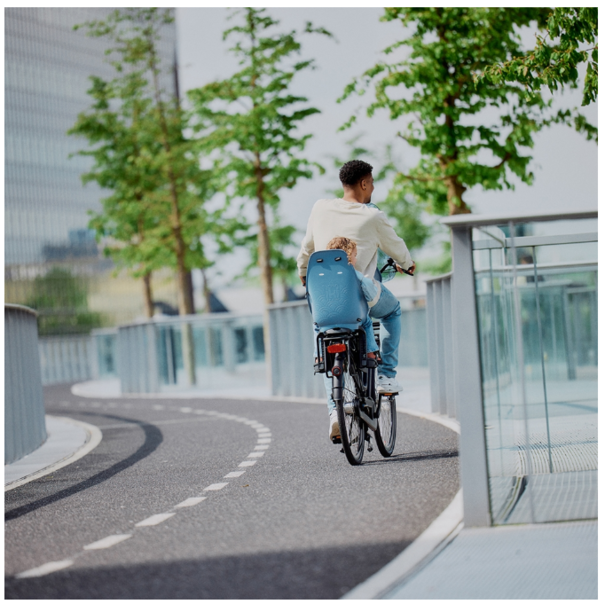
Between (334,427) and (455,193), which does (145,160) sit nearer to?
(455,193)

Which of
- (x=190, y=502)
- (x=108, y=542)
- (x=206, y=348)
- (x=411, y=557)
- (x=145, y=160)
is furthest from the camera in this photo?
(x=145, y=160)

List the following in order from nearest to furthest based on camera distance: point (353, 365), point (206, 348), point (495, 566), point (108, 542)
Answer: point (495, 566)
point (108, 542)
point (353, 365)
point (206, 348)

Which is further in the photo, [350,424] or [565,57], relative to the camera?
[565,57]

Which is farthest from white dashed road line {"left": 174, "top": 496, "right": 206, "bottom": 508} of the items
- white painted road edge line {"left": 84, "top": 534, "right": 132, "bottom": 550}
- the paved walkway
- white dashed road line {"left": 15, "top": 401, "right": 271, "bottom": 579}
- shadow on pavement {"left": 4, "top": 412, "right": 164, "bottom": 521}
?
the paved walkway

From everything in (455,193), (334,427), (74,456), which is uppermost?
(455,193)

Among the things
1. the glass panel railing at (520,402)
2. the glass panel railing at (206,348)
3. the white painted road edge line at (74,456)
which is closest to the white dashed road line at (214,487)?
the white painted road edge line at (74,456)

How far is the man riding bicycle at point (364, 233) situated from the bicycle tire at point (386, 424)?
0.32 ft

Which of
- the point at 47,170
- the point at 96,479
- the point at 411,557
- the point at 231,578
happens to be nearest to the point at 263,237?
the point at 96,479

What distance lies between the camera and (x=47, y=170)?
102938mm

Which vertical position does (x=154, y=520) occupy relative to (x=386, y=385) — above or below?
below

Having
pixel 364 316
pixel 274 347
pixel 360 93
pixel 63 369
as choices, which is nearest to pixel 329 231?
pixel 364 316

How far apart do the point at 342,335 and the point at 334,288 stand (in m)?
0.33

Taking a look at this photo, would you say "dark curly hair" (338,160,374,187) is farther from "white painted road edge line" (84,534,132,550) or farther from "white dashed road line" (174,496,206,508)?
"white painted road edge line" (84,534,132,550)

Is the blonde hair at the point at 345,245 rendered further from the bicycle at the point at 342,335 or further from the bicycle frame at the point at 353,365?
the bicycle frame at the point at 353,365
